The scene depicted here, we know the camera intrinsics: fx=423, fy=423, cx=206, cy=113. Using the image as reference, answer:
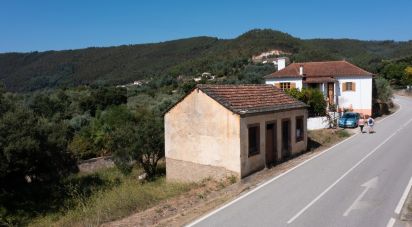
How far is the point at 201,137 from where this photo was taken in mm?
19938

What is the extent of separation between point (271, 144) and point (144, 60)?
328ft

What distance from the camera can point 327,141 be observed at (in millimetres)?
29047

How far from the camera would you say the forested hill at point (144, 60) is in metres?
99.7

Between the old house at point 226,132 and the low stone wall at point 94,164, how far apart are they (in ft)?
35.3

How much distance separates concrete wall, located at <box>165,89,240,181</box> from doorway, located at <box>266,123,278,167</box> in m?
3.00

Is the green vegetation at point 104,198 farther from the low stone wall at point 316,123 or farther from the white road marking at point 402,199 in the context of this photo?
the low stone wall at point 316,123

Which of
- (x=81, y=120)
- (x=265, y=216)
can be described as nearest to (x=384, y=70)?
(x=81, y=120)

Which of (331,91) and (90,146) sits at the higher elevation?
(331,91)

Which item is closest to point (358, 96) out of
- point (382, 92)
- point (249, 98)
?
point (382, 92)

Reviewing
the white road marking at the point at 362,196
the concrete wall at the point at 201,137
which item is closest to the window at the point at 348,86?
the concrete wall at the point at 201,137

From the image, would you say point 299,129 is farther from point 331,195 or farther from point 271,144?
point 331,195

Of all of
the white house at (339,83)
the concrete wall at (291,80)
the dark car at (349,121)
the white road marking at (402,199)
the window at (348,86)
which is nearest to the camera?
the white road marking at (402,199)

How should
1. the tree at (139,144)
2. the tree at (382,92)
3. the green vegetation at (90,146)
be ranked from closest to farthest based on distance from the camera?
the green vegetation at (90,146)
the tree at (139,144)
the tree at (382,92)

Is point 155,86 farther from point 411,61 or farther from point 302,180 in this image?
point 302,180
